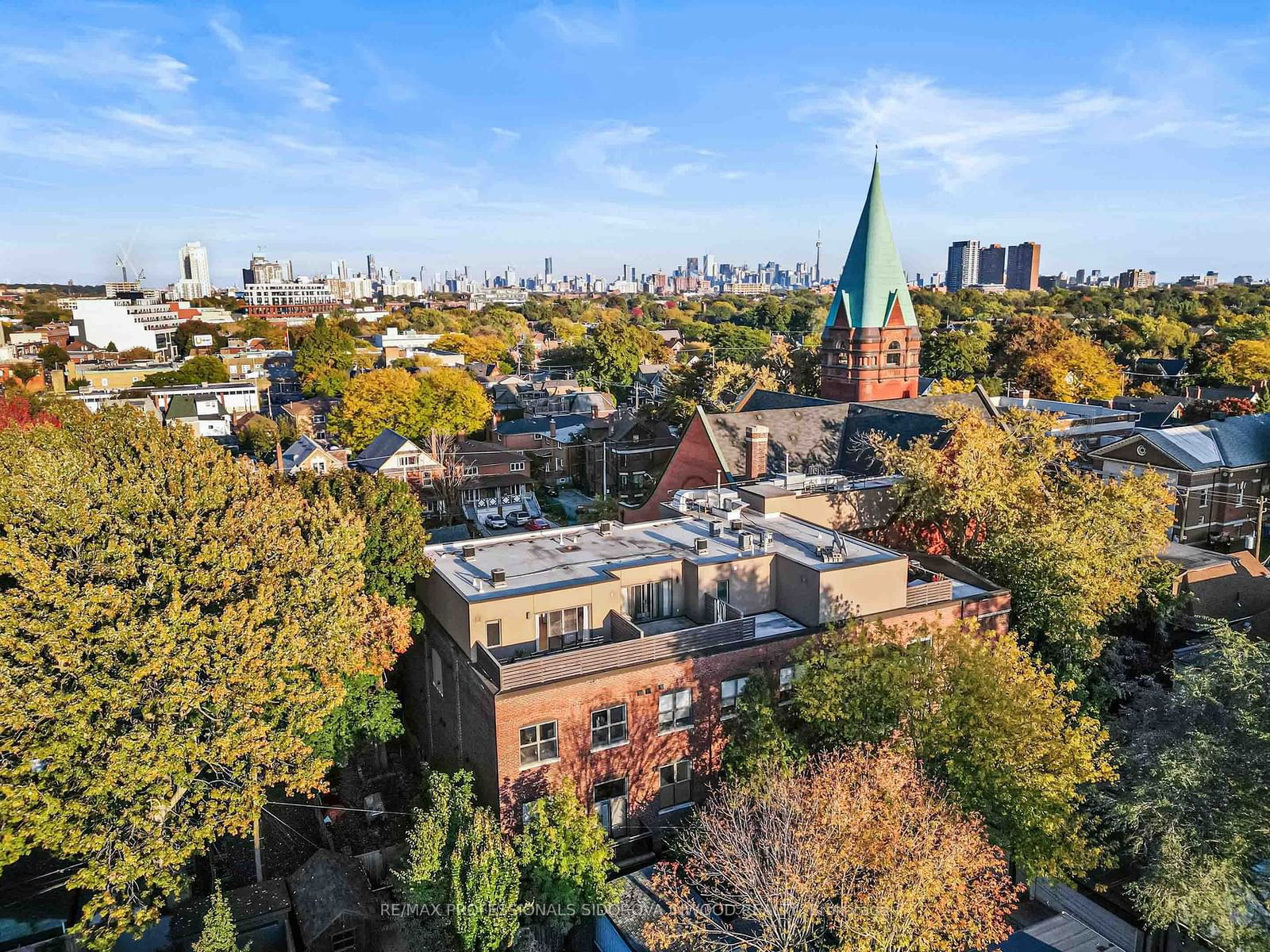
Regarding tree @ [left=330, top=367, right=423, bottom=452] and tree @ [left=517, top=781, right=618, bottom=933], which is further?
tree @ [left=330, top=367, right=423, bottom=452]

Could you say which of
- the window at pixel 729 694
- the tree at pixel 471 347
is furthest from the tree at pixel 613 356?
the window at pixel 729 694

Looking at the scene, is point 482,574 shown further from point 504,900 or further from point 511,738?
point 504,900

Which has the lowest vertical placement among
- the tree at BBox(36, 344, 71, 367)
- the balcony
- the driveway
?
the driveway

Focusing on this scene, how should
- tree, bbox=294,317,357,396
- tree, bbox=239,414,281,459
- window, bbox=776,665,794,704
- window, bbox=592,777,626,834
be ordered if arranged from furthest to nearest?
tree, bbox=294,317,357,396
tree, bbox=239,414,281,459
window, bbox=776,665,794,704
window, bbox=592,777,626,834

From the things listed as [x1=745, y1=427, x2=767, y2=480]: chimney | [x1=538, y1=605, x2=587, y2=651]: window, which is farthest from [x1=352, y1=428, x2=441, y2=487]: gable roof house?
[x1=538, y1=605, x2=587, y2=651]: window

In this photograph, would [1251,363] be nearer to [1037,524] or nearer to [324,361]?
[1037,524]

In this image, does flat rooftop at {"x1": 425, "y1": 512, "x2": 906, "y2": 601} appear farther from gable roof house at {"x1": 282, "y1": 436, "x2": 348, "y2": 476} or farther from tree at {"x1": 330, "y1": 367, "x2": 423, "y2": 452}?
tree at {"x1": 330, "y1": 367, "x2": 423, "y2": 452}

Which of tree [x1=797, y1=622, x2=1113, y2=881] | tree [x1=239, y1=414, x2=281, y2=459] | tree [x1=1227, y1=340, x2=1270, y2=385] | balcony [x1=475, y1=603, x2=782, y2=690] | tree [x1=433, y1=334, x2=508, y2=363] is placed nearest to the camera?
tree [x1=797, y1=622, x2=1113, y2=881]

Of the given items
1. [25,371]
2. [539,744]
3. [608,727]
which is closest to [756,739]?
[608,727]
